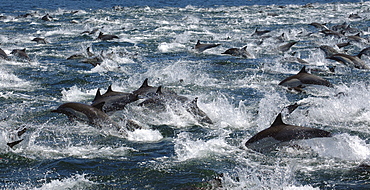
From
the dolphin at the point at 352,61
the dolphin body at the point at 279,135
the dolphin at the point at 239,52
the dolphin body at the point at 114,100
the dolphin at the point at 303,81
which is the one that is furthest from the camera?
the dolphin at the point at 239,52

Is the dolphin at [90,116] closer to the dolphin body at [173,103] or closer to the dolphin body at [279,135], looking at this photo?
the dolphin body at [173,103]

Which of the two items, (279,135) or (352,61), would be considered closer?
(279,135)

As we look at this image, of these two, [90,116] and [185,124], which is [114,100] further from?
[185,124]

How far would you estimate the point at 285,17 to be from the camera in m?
40.4

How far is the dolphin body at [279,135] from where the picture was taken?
866cm

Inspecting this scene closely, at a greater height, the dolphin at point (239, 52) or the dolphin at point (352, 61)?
the dolphin at point (352, 61)

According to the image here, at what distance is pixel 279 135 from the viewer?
880 cm

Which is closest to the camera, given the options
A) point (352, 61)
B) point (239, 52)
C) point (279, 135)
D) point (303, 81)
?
point (279, 135)

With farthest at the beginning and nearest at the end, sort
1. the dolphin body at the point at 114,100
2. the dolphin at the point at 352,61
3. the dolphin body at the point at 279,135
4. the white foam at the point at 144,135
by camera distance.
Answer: the dolphin at the point at 352,61
the dolphin body at the point at 114,100
the white foam at the point at 144,135
the dolphin body at the point at 279,135

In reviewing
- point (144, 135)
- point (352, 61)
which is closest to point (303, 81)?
point (352, 61)

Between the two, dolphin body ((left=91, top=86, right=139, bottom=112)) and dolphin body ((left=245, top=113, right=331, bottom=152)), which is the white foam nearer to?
dolphin body ((left=91, top=86, right=139, bottom=112))

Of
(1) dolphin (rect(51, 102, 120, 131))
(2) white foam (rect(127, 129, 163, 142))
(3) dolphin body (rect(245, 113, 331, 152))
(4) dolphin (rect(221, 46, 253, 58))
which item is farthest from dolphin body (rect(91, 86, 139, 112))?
(4) dolphin (rect(221, 46, 253, 58))

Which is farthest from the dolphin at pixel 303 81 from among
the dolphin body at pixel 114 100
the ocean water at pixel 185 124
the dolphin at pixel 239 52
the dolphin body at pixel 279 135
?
the dolphin at pixel 239 52

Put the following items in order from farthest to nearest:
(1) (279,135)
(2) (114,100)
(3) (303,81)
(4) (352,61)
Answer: (4) (352,61)
(3) (303,81)
(2) (114,100)
(1) (279,135)
